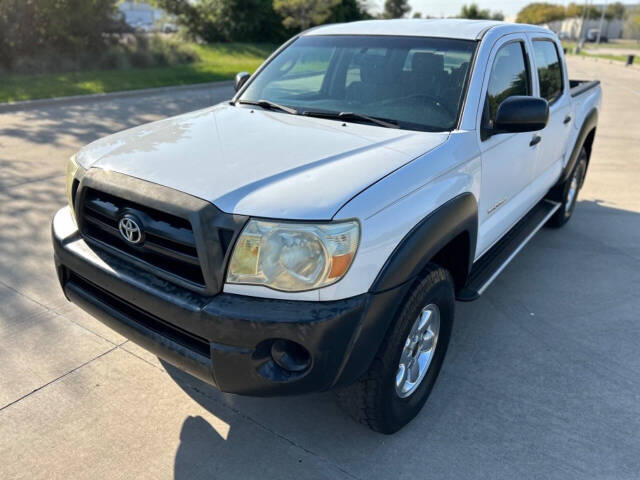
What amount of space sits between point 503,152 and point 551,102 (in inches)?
53.2

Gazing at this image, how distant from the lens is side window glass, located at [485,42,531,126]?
310 centimetres

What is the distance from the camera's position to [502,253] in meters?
3.55

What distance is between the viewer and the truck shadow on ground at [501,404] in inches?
96.4

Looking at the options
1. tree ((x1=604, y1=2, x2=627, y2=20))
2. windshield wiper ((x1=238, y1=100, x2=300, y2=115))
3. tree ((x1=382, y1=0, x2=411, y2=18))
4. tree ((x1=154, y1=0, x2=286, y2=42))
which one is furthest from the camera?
tree ((x1=604, y1=2, x2=627, y2=20))

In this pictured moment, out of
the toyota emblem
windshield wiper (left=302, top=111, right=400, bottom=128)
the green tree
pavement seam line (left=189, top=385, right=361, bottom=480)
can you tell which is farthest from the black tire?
the green tree

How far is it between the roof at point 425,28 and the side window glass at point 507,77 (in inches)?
6.3

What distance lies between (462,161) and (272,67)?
1713 mm

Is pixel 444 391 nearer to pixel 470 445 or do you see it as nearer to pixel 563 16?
pixel 470 445

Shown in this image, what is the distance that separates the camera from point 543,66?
4.06 metres

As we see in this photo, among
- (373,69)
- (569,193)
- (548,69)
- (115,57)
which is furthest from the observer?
(115,57)

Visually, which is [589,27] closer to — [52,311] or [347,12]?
[347,12]

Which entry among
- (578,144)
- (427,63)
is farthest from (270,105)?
(578,144)

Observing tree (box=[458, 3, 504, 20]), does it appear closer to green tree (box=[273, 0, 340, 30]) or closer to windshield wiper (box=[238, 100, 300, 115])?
green tree (box=[273, 0, 340, 30])

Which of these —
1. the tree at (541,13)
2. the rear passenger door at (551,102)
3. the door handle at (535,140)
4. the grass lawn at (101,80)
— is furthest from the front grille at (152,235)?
the tree at (541,13)
